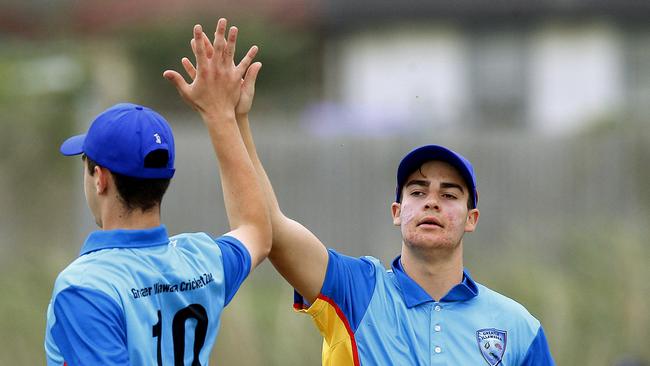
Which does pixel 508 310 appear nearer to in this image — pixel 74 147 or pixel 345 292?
pixel 345 292

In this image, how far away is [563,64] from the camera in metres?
25.0

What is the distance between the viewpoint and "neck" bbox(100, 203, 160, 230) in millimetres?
3951

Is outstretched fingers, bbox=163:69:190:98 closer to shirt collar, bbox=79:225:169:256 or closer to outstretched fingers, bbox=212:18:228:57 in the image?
outstretched fingers, bbox=212:18:228:57

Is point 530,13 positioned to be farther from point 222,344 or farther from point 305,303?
point 305,303

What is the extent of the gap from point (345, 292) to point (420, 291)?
1.02ft

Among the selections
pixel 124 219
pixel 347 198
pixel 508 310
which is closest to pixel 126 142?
pixel 124 219

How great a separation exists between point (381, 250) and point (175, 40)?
41.4ft

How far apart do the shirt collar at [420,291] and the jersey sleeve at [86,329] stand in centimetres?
146

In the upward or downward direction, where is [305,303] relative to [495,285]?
upward

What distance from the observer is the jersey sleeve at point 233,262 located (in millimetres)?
4215

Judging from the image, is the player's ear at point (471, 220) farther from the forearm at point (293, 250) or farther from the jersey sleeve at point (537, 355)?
the forearm at point (293, 250)

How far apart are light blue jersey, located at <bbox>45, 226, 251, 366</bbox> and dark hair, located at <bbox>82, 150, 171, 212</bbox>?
10 centimetres

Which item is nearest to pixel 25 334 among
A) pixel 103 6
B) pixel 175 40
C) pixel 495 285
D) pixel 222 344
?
pixel 222 344

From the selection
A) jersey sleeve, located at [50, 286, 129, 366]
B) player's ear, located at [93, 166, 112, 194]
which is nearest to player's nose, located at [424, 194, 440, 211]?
player's ear, located at [93, 166, 112, 194]
